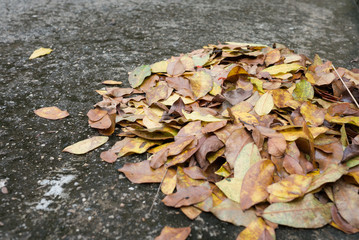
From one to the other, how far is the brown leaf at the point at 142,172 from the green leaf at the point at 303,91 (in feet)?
2.20

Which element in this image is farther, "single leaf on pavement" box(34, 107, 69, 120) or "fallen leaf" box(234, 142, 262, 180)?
"single leaf on pavement" box(34, 107, 69, 120)

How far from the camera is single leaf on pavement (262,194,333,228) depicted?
2.69 ft

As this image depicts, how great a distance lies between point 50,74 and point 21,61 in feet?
0.90

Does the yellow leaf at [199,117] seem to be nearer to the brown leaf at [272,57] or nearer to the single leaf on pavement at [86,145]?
the single leaf on pavement at [86,145]

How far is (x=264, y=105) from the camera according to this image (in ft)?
3.94

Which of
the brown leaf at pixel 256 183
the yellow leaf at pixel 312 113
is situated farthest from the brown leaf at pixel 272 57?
the brown leaf at pixel 256 183

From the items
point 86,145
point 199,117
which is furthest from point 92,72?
point 199,117

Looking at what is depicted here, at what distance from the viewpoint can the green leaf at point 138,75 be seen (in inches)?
59.0

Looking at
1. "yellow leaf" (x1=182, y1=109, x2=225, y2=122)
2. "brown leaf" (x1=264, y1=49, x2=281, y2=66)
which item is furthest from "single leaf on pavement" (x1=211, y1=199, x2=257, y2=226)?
"brown leaf" (x1=264, y1=49, x2=281, y2=66)

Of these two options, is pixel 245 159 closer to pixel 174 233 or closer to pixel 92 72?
pixel 174 233

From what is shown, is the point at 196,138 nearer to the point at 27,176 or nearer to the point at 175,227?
the point at 175,227

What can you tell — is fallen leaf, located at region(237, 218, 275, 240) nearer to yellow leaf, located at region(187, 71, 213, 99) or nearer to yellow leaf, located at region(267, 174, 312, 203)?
yellow leaf, located at region(267, 174, 312, 203)

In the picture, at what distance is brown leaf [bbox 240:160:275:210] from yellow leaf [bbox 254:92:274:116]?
0.30 meters

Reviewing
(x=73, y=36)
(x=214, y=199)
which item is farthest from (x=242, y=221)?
(x=73, y=36)
